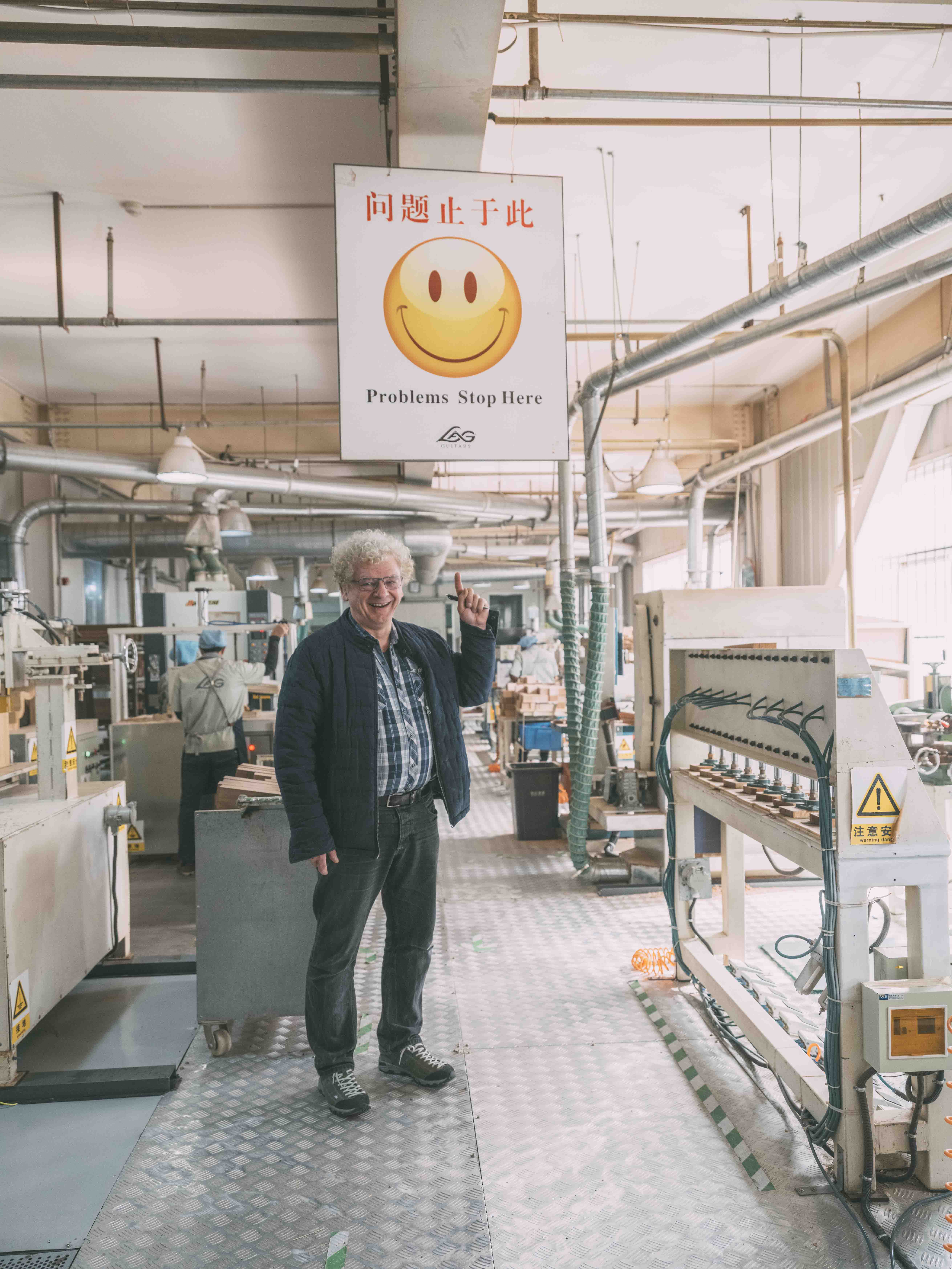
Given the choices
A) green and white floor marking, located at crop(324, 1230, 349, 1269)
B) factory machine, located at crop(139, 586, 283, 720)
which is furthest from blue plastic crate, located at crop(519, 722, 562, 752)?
green and white floor marking, located at crop(324, 1230, 349, 1269)

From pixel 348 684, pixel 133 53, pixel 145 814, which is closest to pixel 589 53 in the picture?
pixel 133 53

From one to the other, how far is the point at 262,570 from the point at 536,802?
6.61 meters

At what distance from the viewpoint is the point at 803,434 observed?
6797mm

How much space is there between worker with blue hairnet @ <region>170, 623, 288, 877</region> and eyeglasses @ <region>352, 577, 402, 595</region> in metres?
2.78

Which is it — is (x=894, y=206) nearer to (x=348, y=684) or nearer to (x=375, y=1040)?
(x=348, y=684)

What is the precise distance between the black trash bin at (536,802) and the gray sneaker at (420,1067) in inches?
121

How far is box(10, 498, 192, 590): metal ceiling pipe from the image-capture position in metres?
8.30

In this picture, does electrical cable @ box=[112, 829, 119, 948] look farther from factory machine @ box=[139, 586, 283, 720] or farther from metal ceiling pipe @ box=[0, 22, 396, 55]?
factory machine @ box=[139, 586, 283, 720]

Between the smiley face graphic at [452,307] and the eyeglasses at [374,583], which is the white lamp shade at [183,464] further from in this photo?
the eyeglasses at [374,583]

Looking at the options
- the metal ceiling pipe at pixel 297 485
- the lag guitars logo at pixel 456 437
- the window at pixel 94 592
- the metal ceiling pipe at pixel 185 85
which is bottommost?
the lag guitars logo at pixel 456 437

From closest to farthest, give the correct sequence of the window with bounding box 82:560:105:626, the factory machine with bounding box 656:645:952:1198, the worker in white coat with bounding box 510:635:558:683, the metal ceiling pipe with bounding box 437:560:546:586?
the factory machine with bounding box 656:645:952:1198
the worker in white coat with bounding box 510:635:558:683
the window with bounding box 82:560:105:626
the metal ceiling pipe with bounding box 437:560:546:586

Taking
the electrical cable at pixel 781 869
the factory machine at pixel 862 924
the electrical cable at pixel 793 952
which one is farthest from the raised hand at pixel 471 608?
the electrical cable at pixel 781 869

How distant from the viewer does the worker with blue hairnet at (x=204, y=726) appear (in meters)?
4.84

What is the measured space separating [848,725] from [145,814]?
4.56 metres
